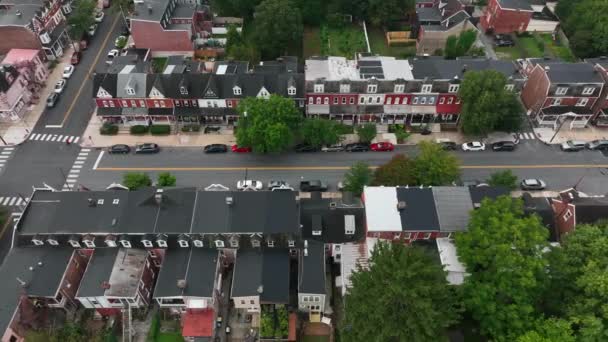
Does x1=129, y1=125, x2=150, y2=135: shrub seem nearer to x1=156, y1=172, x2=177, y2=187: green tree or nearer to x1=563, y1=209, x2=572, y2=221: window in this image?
x1=156, y1=172, x2=177, y2=187: green tree

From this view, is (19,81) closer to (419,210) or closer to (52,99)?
(52,99)

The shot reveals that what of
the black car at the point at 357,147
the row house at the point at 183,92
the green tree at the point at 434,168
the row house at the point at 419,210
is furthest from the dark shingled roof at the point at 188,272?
the green tree at the point at 434,168

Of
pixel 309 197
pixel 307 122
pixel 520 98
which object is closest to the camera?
pixel 309 197

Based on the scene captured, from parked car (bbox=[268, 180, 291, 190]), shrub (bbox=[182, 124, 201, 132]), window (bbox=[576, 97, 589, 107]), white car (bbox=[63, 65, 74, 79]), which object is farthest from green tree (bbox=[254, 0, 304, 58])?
window (bbox=[576, 97, 589, 107])

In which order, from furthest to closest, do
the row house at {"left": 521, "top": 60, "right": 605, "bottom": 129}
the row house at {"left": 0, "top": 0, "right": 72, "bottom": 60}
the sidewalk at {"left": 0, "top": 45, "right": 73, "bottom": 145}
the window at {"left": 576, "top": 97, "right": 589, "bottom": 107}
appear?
the row house at {"left": 0, "top": 0, "right": 72, "bottom": 60} → the sidewalk at {"left": 0, "top": 45, "right": 73, "bottom": 145} → the window at {"left": 576, "top": 97, "right": 589, "bottom": 107} → the row house at {"left": 521, "top": 60, "right": 605, "bottom": 129}

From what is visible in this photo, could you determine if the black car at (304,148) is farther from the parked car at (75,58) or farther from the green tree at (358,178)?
the parked car at (75,58)

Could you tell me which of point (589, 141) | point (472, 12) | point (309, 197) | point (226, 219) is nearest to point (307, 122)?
point (309, 197)

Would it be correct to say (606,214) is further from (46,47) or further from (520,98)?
(46,47)
